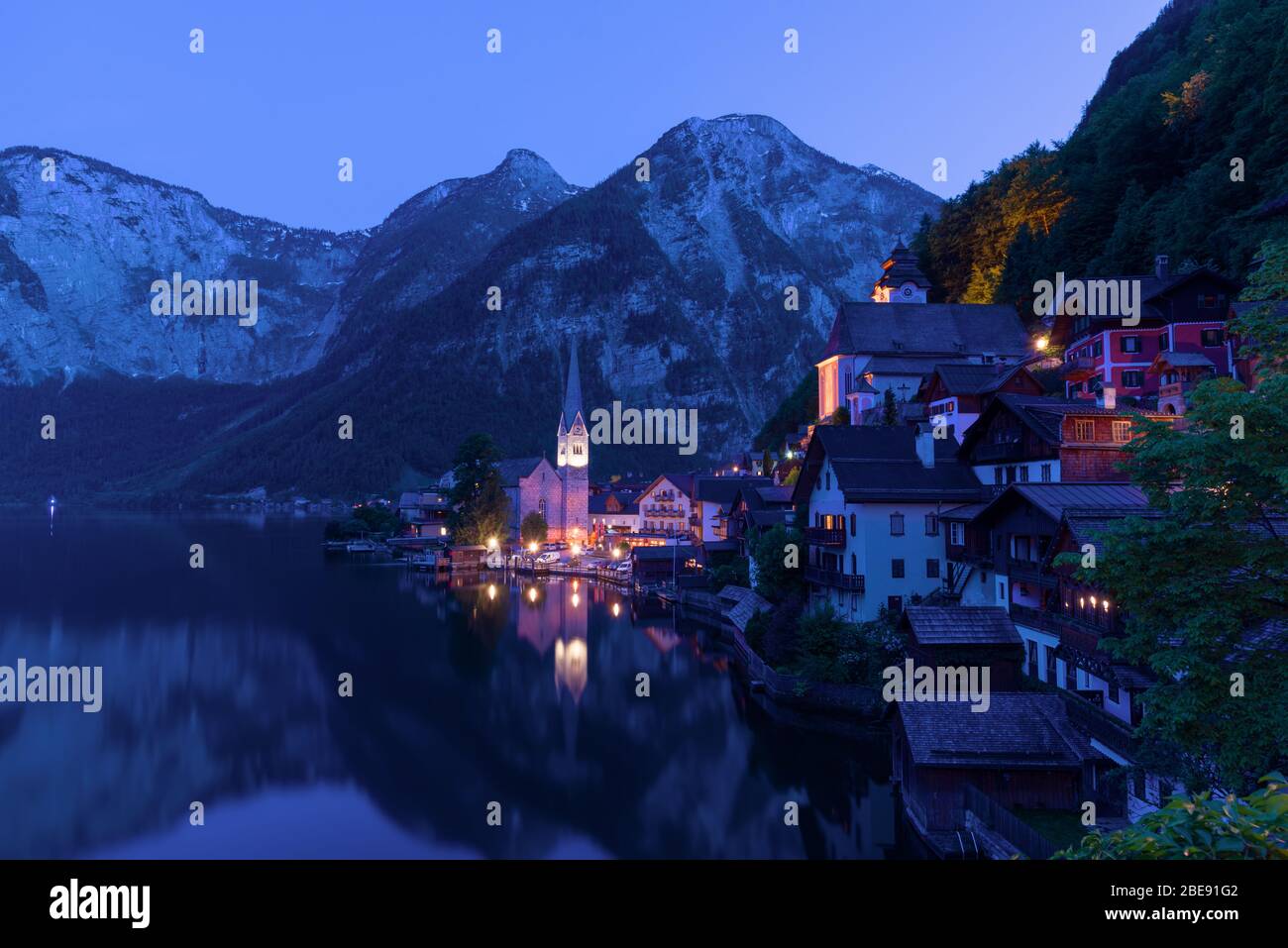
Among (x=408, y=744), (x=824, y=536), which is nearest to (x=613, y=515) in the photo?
(x=824, y=536)

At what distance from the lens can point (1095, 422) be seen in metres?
33.7

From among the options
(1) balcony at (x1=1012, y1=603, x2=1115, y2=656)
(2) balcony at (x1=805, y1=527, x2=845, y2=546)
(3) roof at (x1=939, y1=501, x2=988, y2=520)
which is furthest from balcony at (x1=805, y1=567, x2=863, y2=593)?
(1) balcony at (x1=1012, y1=603, x2=1115, y2=656)

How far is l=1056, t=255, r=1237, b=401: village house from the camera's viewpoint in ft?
148

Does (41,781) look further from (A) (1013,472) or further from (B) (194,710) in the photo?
(A) (1013,472)

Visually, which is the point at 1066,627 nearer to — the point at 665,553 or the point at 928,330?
the point at 928,330

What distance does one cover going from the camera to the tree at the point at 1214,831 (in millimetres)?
5426

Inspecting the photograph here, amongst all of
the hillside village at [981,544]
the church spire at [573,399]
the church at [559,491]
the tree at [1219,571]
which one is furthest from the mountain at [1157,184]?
the church spire at [573,399]

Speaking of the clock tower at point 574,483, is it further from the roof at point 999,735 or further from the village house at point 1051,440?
the roof at point 999,735

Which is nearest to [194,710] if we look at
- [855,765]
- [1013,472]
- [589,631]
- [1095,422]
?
[589,631]

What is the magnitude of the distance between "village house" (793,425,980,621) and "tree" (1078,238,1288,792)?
944 inches

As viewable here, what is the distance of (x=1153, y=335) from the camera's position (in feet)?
154

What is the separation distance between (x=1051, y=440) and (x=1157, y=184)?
45721 millimetres

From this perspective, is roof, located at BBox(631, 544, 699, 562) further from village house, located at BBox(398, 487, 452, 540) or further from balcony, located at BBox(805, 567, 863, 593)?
village house, located at BBox(398, 487, 452, 540)
